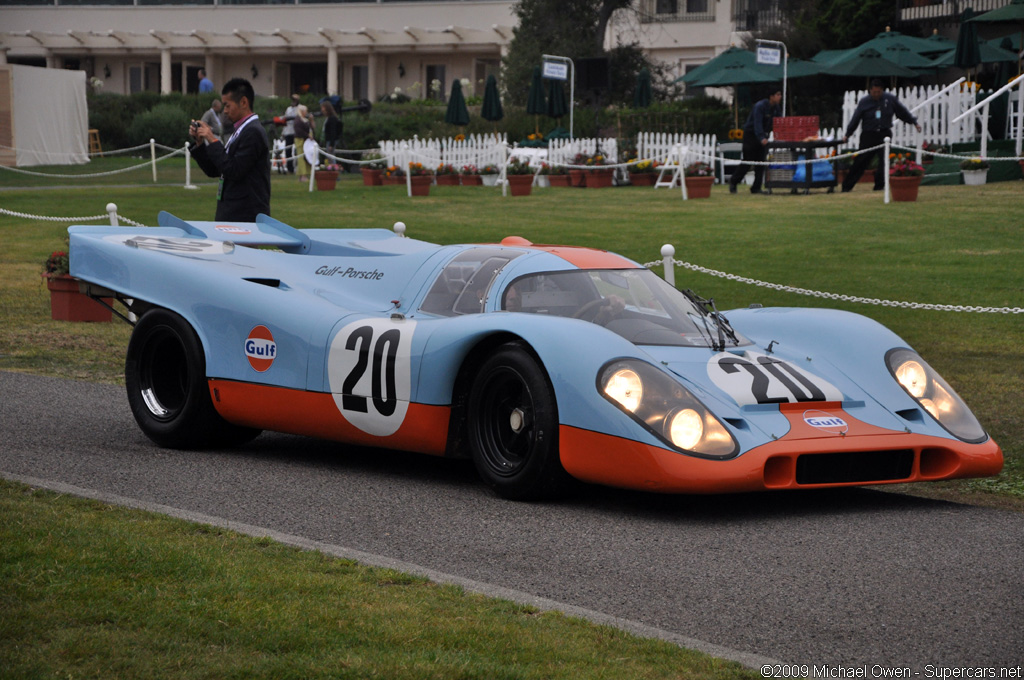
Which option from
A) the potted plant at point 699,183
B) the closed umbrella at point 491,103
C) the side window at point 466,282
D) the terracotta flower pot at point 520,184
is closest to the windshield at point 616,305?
the side window at point 466,282

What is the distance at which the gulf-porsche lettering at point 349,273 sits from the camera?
7177mm

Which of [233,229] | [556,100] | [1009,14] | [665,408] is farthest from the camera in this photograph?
[556,100]

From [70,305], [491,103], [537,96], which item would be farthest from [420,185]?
[70,305]

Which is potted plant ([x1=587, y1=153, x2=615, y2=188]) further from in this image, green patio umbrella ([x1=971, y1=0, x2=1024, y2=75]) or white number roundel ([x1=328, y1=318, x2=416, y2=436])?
white number roundel ([x1=328, y1=318, x2=416, y2=436])

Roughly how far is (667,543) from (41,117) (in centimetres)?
3312

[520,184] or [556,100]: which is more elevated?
[556,100]

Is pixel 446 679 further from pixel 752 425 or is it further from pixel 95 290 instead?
pixel 95 290

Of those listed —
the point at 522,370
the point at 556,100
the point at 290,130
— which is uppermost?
the point at 556,100

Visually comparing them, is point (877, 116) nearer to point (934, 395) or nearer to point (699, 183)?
point (699, 183)

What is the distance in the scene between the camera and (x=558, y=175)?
28.0 metres

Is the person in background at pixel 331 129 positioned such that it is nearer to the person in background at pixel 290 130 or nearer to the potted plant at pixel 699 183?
the person in background at pixel 290 130

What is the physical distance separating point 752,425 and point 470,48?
57992 millimetres

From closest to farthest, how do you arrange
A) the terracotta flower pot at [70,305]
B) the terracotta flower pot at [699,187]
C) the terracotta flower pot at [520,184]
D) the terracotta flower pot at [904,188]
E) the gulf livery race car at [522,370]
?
1. the gulf livery race car at [522,370]
2. the terracotta flower pot at [70,305]
3. the terracotta flower pot at [904,188]
4. the terracotta flower pot at [699,187]
5. the terracotta flower pot at [520,184]

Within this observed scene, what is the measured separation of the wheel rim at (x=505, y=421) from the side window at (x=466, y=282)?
70cm
